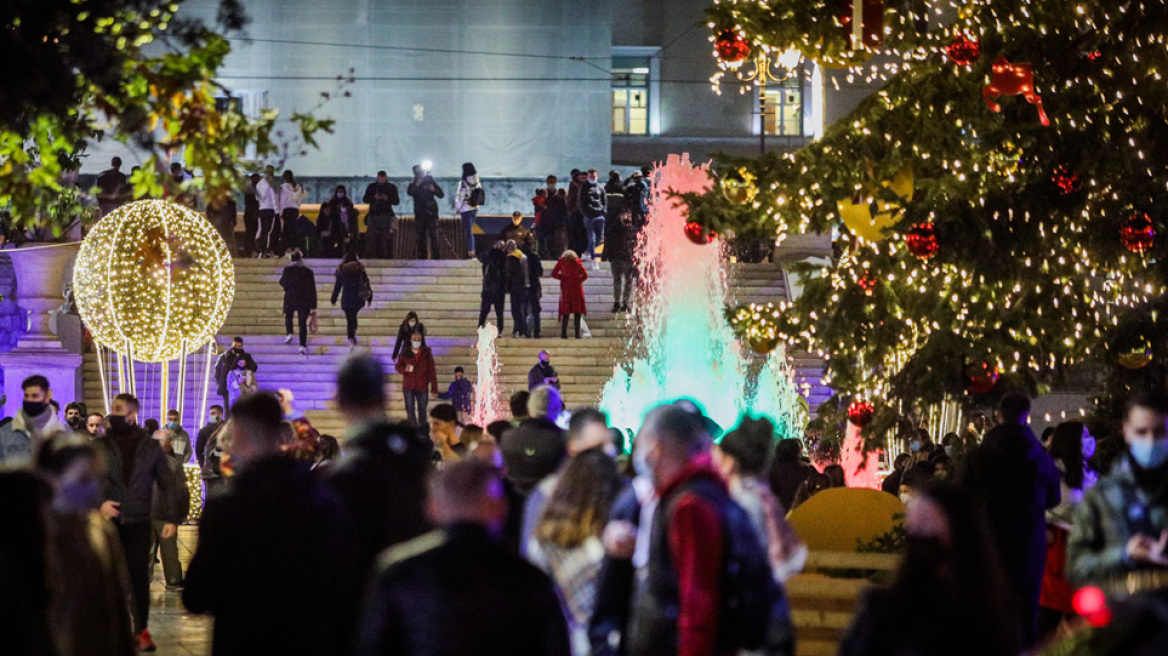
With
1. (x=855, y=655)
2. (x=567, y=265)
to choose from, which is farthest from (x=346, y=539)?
(x=567, y=265)

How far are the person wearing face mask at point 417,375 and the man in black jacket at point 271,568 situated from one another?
18093mm

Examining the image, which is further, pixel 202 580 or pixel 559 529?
pixel 559 529

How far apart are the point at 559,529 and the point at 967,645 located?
2.21 m

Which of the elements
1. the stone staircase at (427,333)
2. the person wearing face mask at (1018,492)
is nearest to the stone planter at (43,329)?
the stone staircase at (427,333)

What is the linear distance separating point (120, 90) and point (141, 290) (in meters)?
10.2

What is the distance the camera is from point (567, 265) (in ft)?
86.6

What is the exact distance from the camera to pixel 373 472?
6266 mm

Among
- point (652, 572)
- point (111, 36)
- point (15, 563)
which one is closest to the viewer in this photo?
point (15, 563)

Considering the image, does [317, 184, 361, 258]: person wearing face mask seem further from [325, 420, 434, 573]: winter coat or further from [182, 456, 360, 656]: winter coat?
[182, 456, 360, 656]: winter coat

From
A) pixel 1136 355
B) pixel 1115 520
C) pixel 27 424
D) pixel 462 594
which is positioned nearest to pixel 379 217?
pixel 1136 355

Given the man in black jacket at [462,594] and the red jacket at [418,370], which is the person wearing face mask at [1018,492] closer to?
the man in black jacket at [462,594]

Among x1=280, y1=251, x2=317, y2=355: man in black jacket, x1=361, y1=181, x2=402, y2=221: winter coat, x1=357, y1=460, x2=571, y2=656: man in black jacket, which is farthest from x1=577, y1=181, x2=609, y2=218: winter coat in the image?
x1=357, y1=460, x2=571, y2=656: man in black jacket

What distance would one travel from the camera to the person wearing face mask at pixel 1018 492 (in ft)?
30.6

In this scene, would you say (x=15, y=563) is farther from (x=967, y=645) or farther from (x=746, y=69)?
(x=746, y=69)
